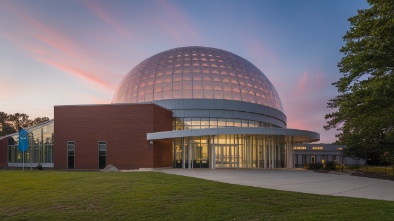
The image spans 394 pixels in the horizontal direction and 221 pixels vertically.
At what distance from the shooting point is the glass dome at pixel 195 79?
44.3 metres

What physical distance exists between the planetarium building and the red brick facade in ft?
0.32

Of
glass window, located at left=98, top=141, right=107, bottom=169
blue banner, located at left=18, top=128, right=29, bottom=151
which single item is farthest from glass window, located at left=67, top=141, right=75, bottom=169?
blue banner, located at left=18, top=128, right=29, bottom=151

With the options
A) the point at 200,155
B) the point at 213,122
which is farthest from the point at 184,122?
the point at 200,155

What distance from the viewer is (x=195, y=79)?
44.8 m

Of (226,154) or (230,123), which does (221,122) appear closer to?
(230,123)

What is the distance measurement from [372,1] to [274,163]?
30.3 meters

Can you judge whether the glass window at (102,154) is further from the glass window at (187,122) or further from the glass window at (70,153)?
the glass window at (187,122)

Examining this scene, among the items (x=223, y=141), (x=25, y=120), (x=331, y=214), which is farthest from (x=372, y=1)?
(x=25, y=120)

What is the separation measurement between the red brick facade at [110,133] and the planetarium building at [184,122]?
99 mm

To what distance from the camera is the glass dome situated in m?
44.3

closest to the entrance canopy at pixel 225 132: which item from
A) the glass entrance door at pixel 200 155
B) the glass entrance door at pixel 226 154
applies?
the glass entrance door at pixel 200 155

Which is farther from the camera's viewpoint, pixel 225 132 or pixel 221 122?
pixel 221 122

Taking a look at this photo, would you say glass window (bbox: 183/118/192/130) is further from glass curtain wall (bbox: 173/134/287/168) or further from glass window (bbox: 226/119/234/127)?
glass window (bbox: 226/119/234/127)

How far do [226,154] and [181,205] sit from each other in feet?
95.0
